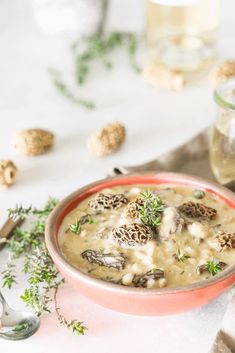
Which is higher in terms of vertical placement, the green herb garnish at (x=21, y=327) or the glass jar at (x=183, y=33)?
the glass jar at (x=183, y=33)

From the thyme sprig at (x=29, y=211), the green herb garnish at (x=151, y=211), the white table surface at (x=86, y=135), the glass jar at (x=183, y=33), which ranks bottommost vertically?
the white table surface at (x=86, y=135)

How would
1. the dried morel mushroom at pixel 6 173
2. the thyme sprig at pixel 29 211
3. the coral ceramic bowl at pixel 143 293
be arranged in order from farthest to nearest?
the dried morel mushroom at pixel 6 173
the thyme sprig at pixel 29 211
the coral ceramic bowl at pixel 143 293

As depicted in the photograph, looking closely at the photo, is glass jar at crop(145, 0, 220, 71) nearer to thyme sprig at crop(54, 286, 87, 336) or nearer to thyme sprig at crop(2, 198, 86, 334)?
thyme sprig at crop(2, 198, 86, 334)

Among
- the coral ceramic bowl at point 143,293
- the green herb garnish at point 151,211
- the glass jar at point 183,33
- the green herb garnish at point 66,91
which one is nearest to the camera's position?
the coral ceramic bowl at point 143,293

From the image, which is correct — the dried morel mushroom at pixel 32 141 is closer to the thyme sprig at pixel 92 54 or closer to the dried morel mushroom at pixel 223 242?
the thyme sprig at pixel 92 54

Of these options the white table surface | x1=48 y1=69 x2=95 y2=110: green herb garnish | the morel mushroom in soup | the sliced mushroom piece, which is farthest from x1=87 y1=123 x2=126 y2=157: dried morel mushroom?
the sliced mushroom piece

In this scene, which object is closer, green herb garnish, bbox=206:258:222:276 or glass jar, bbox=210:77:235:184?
green herb garnish, bbox=206:258:222:276

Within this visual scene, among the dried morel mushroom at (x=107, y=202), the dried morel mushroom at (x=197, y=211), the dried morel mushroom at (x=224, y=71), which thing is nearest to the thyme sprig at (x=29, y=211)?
the dried morel mushroom at (x=107, y=202)
